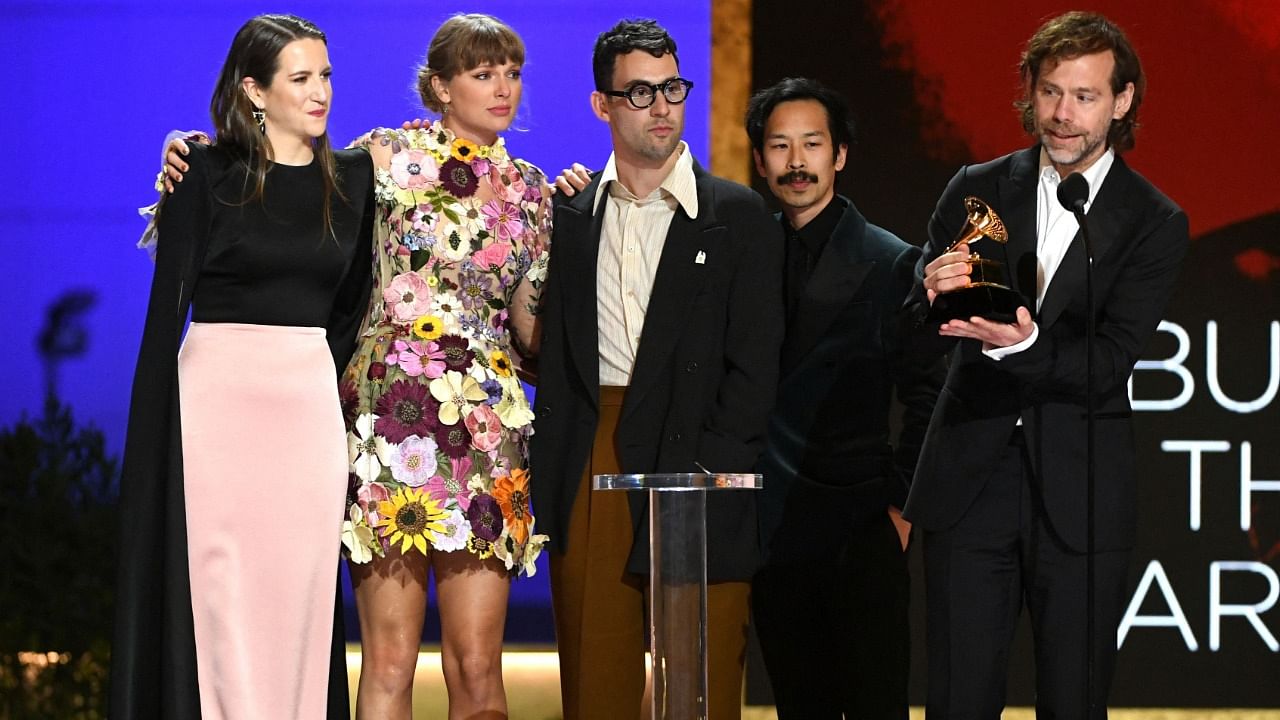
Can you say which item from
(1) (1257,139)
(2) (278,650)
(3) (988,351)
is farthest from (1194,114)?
(2) (278,650)

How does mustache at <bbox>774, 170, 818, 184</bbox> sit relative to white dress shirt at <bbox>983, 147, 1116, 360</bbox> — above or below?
above

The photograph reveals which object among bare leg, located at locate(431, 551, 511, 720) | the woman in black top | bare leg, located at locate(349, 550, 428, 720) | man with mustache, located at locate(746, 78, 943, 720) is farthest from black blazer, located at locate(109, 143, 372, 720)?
man with mustache, located at locate(746, 78, 943, 720)

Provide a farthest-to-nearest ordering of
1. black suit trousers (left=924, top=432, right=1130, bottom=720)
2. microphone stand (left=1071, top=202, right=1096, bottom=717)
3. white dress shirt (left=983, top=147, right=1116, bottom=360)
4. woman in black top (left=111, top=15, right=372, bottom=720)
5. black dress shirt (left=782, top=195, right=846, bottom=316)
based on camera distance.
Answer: black dress shirt (left=782, top=195, right=846, bottom=316) < woman in black top (left=111, top=15, right=372, bottom=720) < white dress shirt (left=983, top=147, right=1116, bottom=360) < black suit trousers (left=924, top=432, right=1130, bottom=720) < microphone stand (left=1071, top=202, right=1096, bottom=717)

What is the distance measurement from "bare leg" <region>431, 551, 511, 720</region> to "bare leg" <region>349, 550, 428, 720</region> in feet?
0.23

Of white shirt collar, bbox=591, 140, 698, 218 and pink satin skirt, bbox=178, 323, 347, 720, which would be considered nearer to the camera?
pink satin skirt, bbox=178, 323, 347, 720

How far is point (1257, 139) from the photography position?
5.50m

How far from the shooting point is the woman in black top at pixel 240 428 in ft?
11.5

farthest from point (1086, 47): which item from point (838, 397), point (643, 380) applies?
point (643, 380)

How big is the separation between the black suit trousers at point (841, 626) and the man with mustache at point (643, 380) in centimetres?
34

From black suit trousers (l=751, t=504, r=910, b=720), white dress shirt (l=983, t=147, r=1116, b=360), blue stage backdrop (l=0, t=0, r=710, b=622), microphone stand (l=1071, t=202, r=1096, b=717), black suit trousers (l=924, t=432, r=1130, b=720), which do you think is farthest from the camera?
blue stage backdrop (l=0, t=0, r=710, b=622)

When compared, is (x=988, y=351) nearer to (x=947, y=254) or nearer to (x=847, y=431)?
(x=947, y=254)

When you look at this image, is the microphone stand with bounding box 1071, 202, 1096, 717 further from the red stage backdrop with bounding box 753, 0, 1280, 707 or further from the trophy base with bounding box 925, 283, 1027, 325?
the red stage backdrop with bounding box 753, 0, 1280, 707

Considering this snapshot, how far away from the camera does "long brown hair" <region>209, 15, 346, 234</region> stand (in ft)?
11.7

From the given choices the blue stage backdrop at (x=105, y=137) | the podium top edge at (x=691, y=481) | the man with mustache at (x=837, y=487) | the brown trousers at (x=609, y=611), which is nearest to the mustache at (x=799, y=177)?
the man with mustache at (x=837, y=487)
